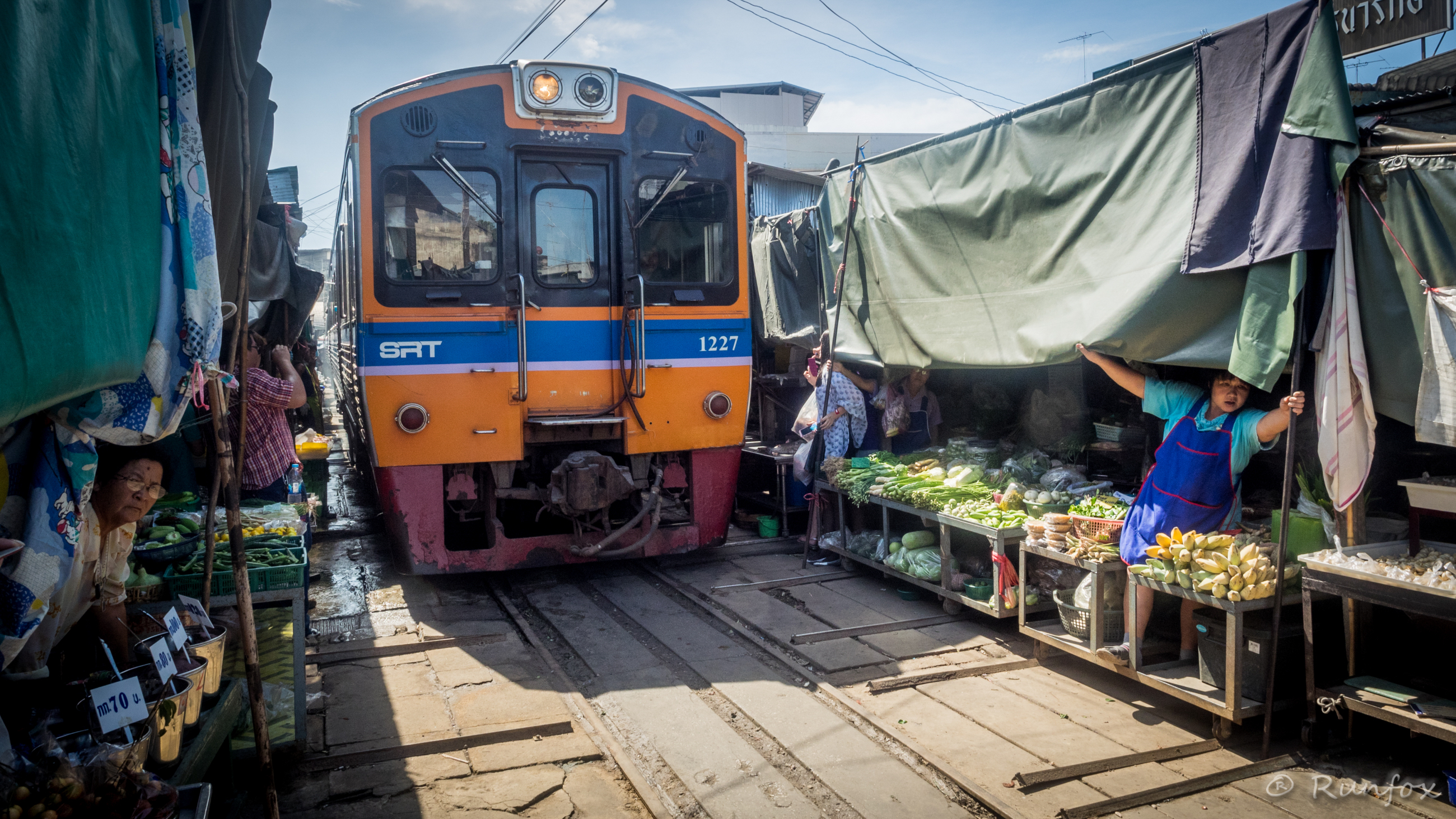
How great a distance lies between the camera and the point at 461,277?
21.0ft

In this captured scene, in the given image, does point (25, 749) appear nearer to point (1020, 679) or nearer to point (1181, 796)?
point (1181, 796)

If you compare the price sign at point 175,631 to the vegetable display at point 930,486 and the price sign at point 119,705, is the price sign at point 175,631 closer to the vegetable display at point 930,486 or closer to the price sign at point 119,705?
the price sign at point 119,705

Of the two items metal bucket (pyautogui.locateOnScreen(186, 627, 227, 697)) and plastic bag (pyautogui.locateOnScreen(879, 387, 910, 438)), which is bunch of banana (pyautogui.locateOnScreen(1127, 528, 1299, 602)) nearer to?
plastic bag (pyautogui.locateOnScreen(879, 387, 910, 438))

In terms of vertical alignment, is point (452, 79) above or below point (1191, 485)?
above

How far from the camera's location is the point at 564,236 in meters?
6.68

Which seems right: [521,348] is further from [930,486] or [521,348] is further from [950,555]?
[950,555]

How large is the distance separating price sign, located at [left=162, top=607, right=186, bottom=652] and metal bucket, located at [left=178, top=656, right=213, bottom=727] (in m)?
0.10

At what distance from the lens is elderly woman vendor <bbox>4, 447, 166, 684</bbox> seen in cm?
296

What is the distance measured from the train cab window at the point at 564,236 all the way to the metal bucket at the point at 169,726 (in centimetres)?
406

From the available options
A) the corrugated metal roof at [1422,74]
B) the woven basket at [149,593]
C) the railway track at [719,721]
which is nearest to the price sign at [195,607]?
the woven basket at [149,593]

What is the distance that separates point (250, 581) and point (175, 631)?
3.96 ft

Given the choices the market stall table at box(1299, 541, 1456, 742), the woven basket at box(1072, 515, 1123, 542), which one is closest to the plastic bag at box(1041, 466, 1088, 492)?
the woven basket at box(1072, 515, 1123, 542)

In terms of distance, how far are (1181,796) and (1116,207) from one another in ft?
9.85

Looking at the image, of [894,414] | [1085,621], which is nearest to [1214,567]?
[1085,621]
